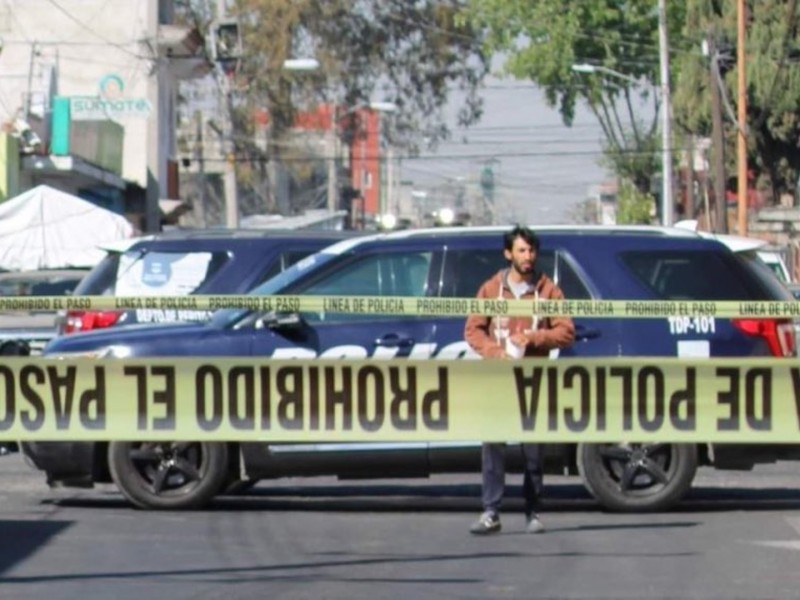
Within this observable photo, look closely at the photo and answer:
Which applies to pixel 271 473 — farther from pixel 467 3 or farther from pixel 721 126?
pixel 467 3

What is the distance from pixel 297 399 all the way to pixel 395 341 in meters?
3.10

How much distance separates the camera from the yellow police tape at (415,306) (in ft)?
31.1

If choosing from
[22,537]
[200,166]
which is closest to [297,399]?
[22,537]

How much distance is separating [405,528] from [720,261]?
2.81 meters

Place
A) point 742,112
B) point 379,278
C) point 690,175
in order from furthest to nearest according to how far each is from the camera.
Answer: point 690,175 → point 742,112 → point 379,278

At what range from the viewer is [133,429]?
30.3 ft

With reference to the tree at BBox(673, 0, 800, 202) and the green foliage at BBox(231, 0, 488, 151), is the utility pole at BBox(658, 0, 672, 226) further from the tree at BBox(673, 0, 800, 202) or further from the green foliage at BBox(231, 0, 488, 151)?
the green foliage at BBox(231, 0, 488, 151)

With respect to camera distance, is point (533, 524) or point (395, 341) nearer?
point (533, 524)

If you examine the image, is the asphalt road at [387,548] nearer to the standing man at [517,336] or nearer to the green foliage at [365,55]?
the standing man at [517,336]

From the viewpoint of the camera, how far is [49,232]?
97.2 feet

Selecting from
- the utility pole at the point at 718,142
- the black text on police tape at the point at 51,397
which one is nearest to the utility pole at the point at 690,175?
the utility pole at the point at 718,142

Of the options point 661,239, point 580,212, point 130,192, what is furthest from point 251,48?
point 580,212

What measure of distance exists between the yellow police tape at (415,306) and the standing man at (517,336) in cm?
126

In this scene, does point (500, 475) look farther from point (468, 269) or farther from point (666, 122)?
point (666, 122)
